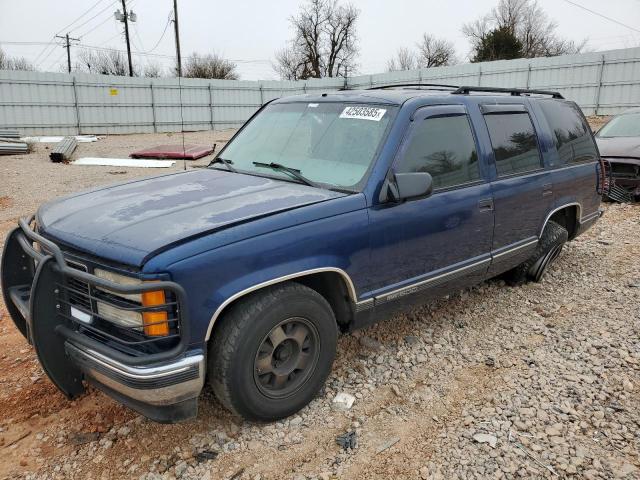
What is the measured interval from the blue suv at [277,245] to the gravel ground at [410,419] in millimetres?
322

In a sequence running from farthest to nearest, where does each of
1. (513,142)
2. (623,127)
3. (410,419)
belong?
(623,127)
(513,142)
(410,419)

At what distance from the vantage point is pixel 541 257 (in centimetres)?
497

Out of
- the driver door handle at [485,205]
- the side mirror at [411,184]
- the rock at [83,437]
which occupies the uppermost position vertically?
the side mirror at [411,184]

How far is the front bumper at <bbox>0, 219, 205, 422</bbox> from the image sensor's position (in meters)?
2.33

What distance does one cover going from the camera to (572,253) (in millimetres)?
6266

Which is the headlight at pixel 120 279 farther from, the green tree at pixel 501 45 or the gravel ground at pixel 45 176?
the green tree at pixel 501 45

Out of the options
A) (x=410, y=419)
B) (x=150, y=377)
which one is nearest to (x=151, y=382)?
(x=150, y=377)

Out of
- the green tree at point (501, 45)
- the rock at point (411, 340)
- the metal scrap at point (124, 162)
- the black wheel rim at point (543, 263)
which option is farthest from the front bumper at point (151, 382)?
the green tree at point (501, 45)

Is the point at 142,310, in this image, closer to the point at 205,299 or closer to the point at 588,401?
the point at 205,299

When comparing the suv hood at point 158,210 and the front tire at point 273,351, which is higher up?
the suv hood at point 158,210

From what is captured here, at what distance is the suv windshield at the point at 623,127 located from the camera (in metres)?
9.43

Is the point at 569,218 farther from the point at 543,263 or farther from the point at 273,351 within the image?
the point at 273,351

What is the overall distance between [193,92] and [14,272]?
26.8m

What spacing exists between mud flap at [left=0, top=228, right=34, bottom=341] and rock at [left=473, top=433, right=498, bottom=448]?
274 cm
